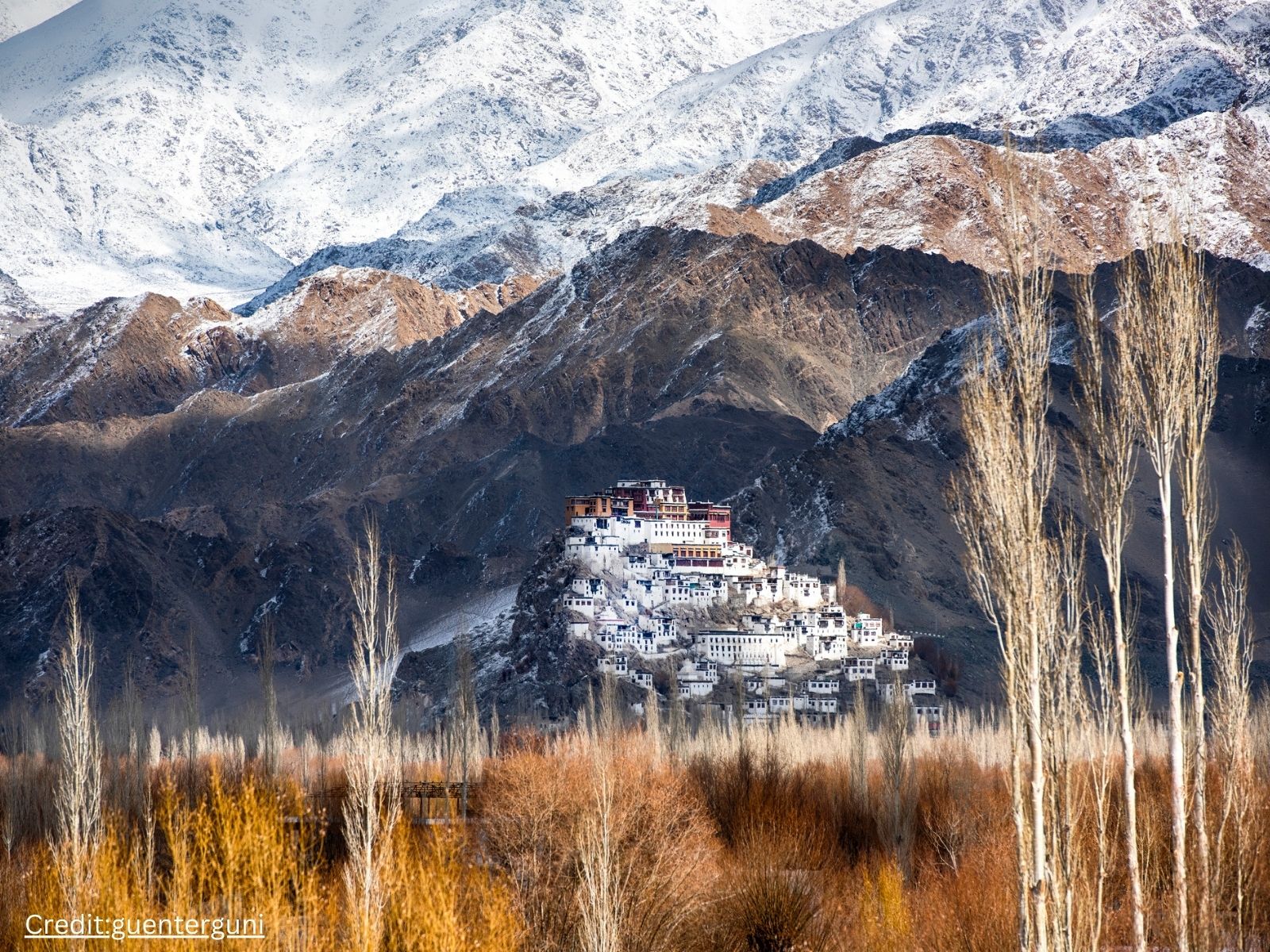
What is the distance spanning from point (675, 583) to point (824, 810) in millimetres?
80425

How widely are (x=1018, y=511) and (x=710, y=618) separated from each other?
108185 mm

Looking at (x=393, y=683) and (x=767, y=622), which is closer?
(x=767, y=622)

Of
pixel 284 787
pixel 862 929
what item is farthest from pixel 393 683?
pixel 862 929

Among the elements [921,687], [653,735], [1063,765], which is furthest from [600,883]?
[921,687]

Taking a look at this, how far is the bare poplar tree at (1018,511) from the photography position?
2630 centimetres

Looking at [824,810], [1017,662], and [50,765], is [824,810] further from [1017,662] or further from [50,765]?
[50,765]

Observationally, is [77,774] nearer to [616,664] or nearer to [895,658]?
[616,664]

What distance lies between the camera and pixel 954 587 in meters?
151

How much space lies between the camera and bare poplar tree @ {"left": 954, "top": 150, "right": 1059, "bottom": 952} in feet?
86.3

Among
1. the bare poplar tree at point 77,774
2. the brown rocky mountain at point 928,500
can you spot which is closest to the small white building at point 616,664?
the brown rocky mountain at point 928,500

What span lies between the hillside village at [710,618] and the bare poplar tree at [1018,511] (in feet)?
243

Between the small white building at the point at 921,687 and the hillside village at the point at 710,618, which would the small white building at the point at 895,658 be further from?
the small white building at the point at 921,687

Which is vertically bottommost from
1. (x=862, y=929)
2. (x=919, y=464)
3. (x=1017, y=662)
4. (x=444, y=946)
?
(x=862, y=929)

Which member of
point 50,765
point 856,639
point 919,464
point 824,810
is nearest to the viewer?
point 824,810
